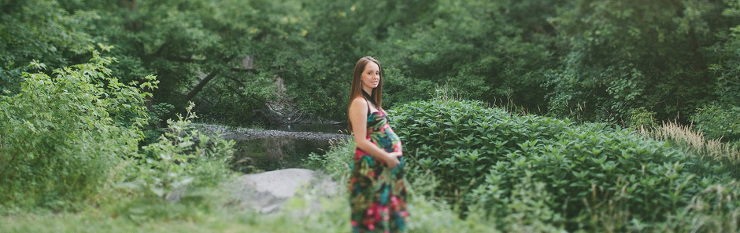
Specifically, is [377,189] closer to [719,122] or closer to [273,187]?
[273,187]

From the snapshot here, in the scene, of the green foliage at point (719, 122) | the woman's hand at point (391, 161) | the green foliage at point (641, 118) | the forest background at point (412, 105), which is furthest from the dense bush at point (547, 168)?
the green foliage at point (641, 118)

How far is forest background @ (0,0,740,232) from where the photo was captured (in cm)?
466

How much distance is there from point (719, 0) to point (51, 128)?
14249mm

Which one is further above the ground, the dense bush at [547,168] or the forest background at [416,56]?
the forest background at [416,56]

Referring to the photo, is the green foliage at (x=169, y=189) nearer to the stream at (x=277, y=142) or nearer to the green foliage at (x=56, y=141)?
the green foliage at (x=56, y=141)

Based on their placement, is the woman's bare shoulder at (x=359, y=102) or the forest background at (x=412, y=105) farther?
the forest background at (x=412, y=105)

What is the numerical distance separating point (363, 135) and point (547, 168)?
240 cm

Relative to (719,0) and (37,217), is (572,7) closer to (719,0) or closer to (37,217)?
(719,0)

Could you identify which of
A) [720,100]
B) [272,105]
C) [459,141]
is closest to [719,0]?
[720,100]

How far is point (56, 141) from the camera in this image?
5.79 m

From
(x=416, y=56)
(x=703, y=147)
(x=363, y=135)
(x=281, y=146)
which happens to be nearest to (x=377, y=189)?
(x=363, y=135)

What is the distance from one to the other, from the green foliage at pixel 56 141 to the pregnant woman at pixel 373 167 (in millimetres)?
3154

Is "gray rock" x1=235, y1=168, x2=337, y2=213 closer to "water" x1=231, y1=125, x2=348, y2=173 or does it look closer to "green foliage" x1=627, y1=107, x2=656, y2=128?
"water" x1=231, y1=125, x2=348, y2=173

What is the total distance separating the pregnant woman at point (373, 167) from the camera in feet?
12.5
